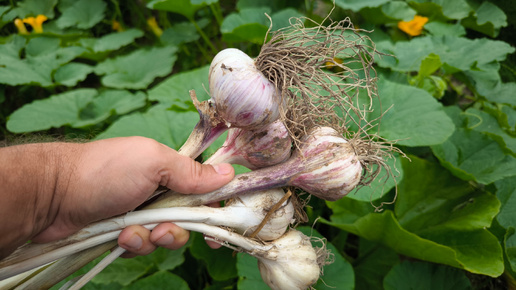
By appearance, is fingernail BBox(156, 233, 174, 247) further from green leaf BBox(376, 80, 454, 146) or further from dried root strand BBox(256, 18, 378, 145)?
green leaf BBox(376, 80, 454, 146)

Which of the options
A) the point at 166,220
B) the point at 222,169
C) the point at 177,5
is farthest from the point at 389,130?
the point at 177,5

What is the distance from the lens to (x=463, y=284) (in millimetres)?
1362

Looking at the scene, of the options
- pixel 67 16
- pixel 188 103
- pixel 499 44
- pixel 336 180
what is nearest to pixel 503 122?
pixel 499 44

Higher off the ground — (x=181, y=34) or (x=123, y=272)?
(x=181, y=34)

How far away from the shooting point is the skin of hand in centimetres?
80

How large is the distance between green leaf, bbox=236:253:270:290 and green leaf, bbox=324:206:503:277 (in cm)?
31

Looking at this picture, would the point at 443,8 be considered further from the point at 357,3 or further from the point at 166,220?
the point at 166,220

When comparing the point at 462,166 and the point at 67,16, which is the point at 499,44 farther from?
the point at 67,16

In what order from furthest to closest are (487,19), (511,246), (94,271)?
(487,19) < (511,246) < (94,271)

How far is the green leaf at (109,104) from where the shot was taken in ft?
6.09

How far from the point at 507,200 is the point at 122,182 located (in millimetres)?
1468

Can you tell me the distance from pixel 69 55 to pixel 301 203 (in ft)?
6.26

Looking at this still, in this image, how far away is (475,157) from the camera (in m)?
1.59

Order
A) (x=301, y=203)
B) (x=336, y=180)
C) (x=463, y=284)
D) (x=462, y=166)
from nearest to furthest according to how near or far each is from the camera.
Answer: (x=336, y=180), (x=301, y=203), (x=463, y=284), (x=462, y=166)
